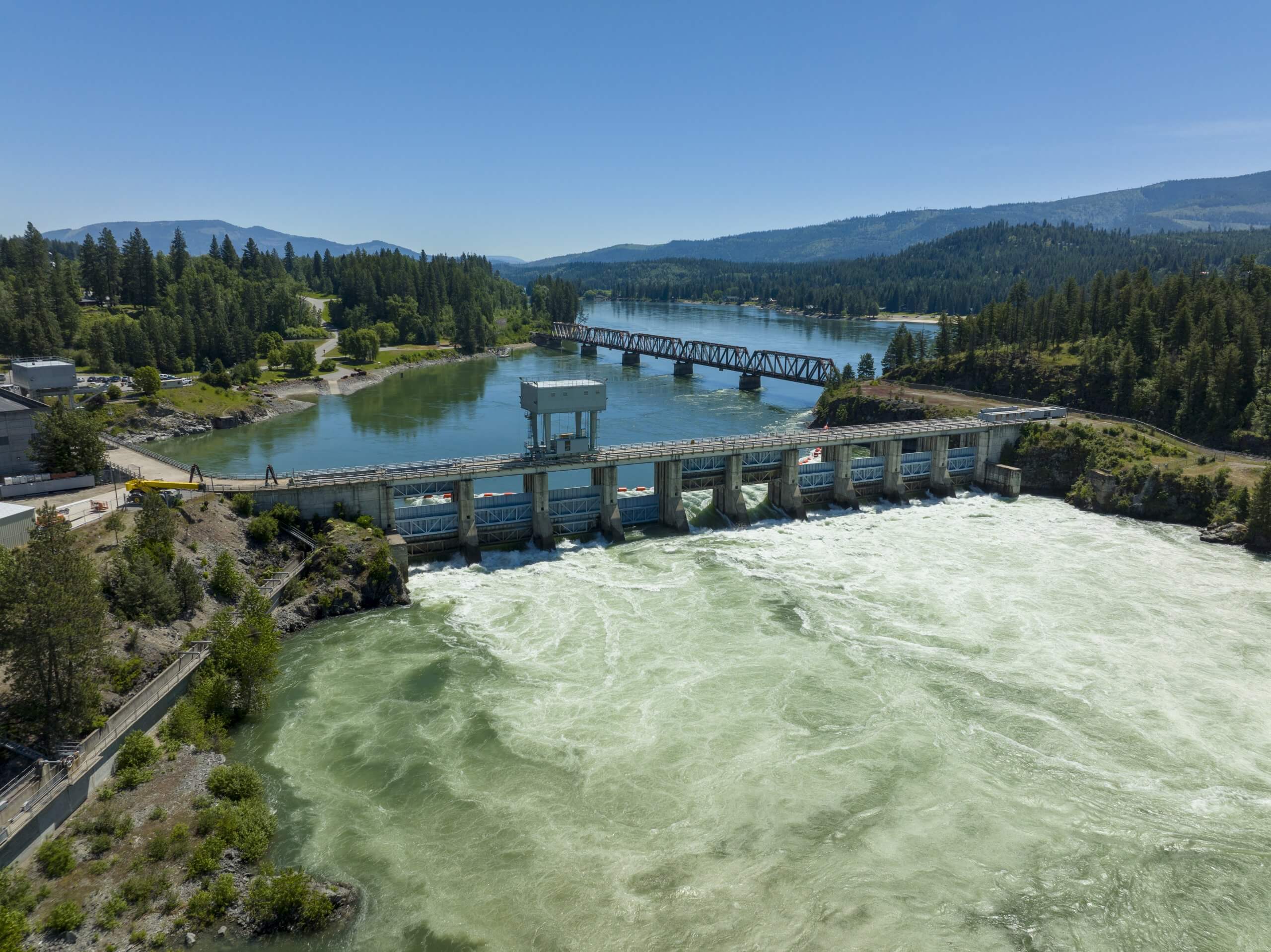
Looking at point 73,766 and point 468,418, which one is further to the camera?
point 468,418

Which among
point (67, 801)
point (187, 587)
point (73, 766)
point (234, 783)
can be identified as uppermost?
point (187, 587)

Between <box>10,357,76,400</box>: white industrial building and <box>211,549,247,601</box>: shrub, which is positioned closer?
<box>211,549,247,601</box>: shrub

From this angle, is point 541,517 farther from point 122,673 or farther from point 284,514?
point 122,673

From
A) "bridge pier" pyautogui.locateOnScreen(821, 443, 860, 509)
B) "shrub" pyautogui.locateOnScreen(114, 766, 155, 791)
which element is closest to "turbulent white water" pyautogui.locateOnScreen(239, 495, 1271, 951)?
"shrub" pyautogui.locateOnScreen(114, 766, 155, 791)

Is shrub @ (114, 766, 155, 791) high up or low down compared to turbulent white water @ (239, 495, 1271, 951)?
up

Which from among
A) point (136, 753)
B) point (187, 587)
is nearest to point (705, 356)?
point (187, 587)

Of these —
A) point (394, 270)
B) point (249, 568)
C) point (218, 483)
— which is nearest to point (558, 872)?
point (249, 568)

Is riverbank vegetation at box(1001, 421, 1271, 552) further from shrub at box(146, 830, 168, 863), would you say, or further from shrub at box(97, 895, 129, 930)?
shrub at box(97, 895, 129, 930)
